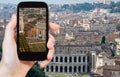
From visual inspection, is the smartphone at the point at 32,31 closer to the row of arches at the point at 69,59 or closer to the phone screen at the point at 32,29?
the phone screen at the point at 32,29

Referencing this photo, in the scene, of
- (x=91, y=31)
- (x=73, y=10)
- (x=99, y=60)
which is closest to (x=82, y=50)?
(x=99, y=60)

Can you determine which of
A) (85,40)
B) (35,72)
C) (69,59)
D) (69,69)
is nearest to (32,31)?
(35,72)

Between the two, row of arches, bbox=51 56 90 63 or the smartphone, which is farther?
row of arches, bbox=51 56 90 63

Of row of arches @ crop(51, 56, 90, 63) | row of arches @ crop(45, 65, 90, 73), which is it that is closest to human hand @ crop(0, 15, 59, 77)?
row of arches @ crop(45, 65, 90, 73)

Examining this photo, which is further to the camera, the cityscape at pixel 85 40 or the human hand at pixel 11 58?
the cityscape at pixel 85 40

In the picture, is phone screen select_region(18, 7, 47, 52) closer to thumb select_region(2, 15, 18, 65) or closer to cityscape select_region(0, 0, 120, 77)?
thumb select_region(2, 15, 18, 65)

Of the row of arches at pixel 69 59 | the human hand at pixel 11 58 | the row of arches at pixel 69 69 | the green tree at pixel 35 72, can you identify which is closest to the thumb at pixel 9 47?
the human hand at pixel 11 58

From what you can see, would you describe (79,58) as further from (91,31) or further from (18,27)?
(18,27)

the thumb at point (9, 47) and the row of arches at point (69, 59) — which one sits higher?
the thumb at point (9, 47)
